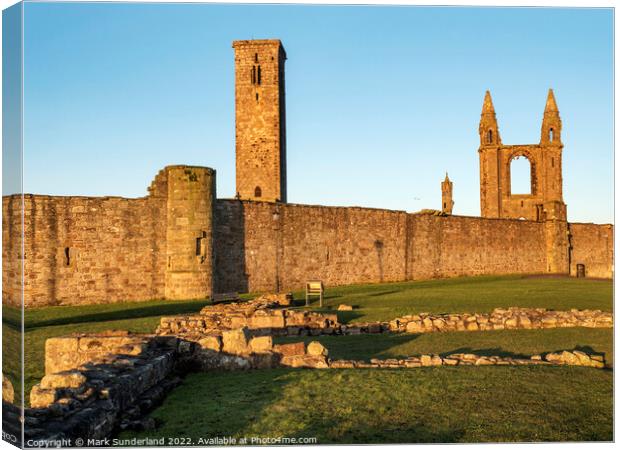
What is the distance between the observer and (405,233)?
106 feet

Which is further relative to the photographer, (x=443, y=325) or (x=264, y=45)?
(x=264, y=45)

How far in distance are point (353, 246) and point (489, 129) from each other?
33.4m

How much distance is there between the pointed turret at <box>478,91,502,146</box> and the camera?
58562mm

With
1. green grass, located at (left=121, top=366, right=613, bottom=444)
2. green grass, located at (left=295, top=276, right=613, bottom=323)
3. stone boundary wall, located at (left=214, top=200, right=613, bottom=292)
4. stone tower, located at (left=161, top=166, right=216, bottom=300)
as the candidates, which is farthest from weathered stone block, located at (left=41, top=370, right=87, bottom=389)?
stone boundary wall, located at (left=214, top=200, right=613, bottom=292)

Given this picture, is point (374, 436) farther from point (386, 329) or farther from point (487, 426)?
point (386, 329)

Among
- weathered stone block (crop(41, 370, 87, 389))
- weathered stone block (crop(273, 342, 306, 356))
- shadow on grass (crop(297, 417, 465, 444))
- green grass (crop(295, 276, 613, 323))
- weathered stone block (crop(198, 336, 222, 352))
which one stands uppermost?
weathered stone block (crop(41, 370, 87, 389))

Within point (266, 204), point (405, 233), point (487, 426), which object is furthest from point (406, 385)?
point (405, 233)

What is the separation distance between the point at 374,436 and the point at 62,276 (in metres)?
15.7

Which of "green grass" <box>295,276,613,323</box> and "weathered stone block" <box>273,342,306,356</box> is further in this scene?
"green grass" <box>295,276,613,323</box>

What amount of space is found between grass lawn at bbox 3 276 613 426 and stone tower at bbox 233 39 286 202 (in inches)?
835

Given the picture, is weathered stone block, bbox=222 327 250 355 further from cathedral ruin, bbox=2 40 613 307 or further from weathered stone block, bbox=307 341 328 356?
cathedral ruin, bbox=2 40 613 307

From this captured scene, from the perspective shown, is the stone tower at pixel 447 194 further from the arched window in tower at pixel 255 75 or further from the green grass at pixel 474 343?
the green grass at pixel 474 343

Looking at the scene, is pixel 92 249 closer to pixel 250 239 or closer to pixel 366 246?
pixel 250 239

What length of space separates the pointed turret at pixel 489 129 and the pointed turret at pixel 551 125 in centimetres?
383
